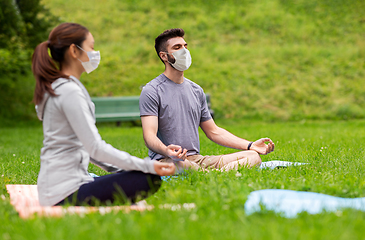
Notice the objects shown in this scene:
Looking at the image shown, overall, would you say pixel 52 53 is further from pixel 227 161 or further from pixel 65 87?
pixel 227 161

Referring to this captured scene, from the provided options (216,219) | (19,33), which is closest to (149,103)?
(216,219)

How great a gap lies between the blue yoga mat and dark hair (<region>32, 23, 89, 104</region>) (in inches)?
70.0

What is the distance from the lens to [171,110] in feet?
14.5

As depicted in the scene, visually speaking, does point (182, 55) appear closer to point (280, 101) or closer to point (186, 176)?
point (186, 176)

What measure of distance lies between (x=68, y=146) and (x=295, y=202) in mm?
1836

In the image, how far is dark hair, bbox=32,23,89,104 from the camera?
288 centimetres

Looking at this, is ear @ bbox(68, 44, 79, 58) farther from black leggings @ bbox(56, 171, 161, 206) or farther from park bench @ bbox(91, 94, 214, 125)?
park bench @ bbox(91, 94, 214, 125)

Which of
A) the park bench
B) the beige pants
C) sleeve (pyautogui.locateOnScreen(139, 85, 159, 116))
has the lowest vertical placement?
the park bench

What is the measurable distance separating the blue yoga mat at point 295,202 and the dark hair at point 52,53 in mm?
1777

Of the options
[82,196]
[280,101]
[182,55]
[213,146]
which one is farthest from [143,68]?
[82,196]

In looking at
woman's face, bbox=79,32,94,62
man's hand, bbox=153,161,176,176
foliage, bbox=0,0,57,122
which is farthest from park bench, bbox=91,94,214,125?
man's hand, bbox=153,161,176,176

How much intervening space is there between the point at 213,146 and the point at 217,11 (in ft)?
55.8

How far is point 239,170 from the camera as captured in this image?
171 inches

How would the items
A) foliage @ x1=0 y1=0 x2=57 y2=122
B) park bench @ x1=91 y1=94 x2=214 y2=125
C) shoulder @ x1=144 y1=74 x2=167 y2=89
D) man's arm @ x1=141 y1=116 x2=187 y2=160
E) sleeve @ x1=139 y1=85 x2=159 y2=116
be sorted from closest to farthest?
1. man's arm @ x1=141 y1=116 x2=187 y2=160
2. sleeve @ x1=139 y1=85 x2=159 y2=116
3. shoulder @ x1=144 y1=74 x2=167 y2=89
4. foliage @ x1=0 y1=0 x2=57 y2=122
5. park bench @ x1=91 y1=94 x2=214 y2=125
